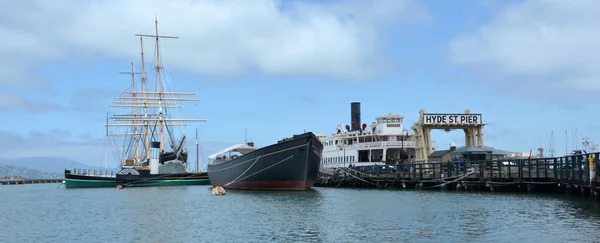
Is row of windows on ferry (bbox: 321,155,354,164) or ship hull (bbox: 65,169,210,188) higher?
row of windows on ferry (bbox: 321,155,354,164)

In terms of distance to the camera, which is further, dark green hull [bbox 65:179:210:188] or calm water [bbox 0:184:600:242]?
dark green hull [bbox 65:179:210:188]

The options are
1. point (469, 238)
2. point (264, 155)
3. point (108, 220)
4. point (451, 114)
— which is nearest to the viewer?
point (469, 238)

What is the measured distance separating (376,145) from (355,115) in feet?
39.4

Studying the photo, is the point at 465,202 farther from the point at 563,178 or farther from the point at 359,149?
the point at 359,149

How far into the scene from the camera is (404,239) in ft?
75.2

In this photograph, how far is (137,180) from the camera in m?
75.1

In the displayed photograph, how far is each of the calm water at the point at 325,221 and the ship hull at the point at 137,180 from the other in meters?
33.1

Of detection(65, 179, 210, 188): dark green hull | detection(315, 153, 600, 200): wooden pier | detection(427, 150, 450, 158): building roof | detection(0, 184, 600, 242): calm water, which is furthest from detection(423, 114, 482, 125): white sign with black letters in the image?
detection(65, 179, 210, 188): dark green hull

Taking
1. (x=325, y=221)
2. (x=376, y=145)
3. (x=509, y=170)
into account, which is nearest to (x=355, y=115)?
(x=376, y=145)

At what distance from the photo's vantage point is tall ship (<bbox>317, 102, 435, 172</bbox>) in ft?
244

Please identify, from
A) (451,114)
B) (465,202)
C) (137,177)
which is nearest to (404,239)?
(465,202)

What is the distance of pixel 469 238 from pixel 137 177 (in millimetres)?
58194

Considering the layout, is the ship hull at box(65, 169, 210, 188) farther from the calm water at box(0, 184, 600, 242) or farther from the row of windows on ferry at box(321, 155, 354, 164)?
the calm water at box(0, 184, 600, 242)

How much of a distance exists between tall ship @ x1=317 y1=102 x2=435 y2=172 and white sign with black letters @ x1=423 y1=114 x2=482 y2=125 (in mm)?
7150
